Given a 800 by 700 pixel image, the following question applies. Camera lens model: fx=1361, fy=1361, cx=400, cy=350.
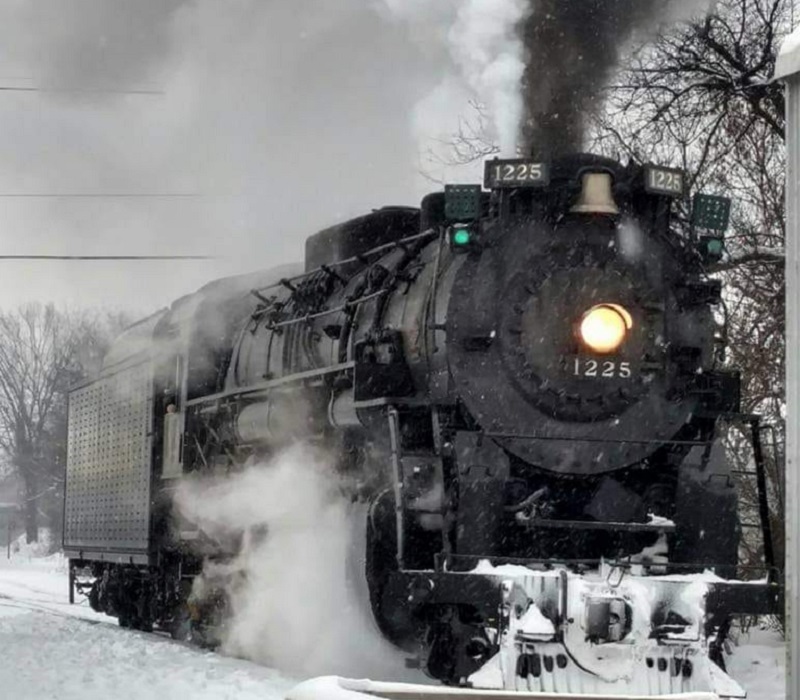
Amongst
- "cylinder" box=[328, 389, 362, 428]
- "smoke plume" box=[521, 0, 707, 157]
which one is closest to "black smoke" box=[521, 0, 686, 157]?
"smoke plume" box=[521, 0, 707, 157]

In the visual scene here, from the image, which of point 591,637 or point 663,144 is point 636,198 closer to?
point 591,637

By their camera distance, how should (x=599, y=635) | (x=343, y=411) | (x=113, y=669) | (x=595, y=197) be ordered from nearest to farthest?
(x=599, y=635)
(x=595, y=197)
(x=343, y=411)
(x=113, y=669)

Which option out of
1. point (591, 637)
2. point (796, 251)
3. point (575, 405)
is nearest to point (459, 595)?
point (591, 637)

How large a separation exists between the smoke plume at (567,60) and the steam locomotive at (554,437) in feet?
7.40

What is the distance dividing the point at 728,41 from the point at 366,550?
7905 millimetres

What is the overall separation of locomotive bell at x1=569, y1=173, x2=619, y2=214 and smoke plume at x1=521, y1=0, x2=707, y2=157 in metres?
2.37

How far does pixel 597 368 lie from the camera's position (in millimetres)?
8133

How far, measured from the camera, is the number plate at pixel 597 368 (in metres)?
8.11

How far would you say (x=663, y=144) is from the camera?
1451cm

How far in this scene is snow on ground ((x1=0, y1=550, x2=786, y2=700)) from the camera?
8930mm

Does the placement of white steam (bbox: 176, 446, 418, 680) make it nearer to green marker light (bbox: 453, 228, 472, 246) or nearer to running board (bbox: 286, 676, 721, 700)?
green marker light (bbox: 453, 228, 472, 246)

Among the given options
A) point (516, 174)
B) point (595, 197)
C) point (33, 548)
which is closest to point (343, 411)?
point (516, 174)

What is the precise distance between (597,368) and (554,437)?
0.49m

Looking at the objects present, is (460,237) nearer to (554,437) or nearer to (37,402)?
(554,437)
